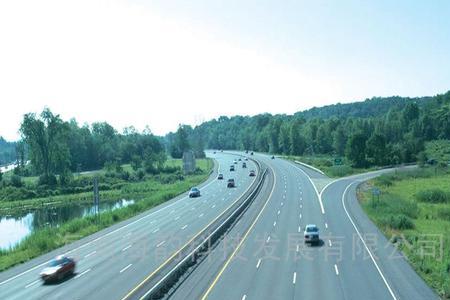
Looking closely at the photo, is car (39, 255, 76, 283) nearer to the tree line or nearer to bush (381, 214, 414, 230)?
bush (381, 214, 414, 230)

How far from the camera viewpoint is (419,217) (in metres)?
52.9

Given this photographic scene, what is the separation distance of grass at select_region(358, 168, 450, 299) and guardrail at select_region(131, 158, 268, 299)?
45.6 feet

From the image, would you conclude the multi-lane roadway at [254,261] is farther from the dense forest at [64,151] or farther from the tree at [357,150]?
the dense forest at [64,151]

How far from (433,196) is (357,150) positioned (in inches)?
2181

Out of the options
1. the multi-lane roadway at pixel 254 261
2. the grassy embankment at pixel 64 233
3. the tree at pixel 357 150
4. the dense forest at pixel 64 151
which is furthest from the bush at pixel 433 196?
the dense forest at pixel 64 151

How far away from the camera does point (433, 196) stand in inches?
2633

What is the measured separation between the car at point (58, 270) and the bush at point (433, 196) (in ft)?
164

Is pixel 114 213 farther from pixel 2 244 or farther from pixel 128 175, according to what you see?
pixel 128 175

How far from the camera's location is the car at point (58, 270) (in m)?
30.6

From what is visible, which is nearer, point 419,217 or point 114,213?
point 419,217

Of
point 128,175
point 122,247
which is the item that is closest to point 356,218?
point 122,247

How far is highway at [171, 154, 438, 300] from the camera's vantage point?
2697cm

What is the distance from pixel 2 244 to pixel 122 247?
2155 centimetres

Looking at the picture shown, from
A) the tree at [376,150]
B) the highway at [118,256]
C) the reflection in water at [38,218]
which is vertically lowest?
the reflection in water at [38,218]
